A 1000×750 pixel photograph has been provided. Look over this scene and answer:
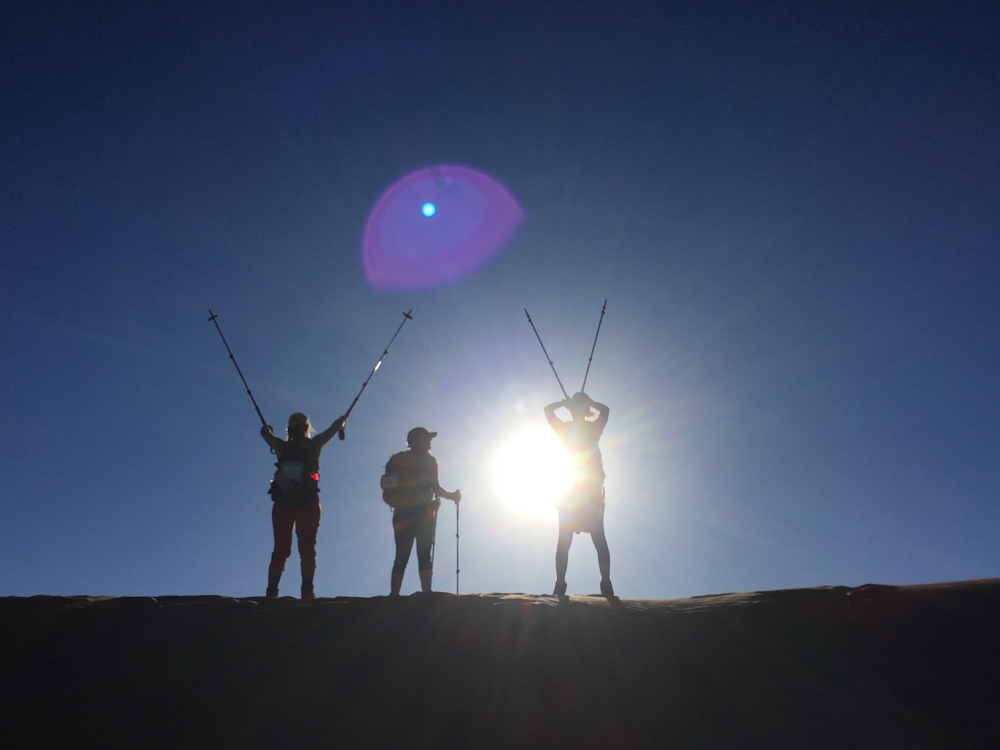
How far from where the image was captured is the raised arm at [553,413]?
23.8 feet

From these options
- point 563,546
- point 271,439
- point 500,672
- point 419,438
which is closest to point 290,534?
point 271,439

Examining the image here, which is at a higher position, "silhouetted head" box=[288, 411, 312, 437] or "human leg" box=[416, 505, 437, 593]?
"silhouetted head" box=[288, 411, 312, 437]

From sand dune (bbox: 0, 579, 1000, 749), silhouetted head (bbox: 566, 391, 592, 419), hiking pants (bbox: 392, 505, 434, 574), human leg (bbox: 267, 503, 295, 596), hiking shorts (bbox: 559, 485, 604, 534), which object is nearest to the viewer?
sand dune (bbox: 0, 579, 1000, 749)

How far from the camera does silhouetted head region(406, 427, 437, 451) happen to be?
22.9ft

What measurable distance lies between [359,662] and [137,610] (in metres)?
2.26

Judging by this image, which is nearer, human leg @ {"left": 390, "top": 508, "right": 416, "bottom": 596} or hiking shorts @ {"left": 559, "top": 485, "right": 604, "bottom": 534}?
human leg @ {"left": 390, "top": 508, "right": 416, "bottom": 596}

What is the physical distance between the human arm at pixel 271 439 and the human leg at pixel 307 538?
2.37 feet

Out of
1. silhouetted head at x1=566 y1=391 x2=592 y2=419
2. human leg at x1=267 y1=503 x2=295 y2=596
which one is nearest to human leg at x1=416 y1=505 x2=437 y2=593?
human leg at x1=267 y1=503 x2=295 y2=596

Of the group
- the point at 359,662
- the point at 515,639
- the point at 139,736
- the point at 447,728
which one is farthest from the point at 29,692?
the point at 515,639

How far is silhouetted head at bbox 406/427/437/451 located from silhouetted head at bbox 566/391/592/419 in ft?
5.11

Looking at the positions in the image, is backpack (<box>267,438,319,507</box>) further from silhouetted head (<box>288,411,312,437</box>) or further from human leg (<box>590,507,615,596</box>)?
human leg (<box>590,507,615,596</box>)

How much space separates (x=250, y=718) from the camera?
13.5ft

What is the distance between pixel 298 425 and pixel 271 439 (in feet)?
1.09

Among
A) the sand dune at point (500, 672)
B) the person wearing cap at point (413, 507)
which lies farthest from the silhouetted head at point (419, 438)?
the sand dune at point (500, 672)
